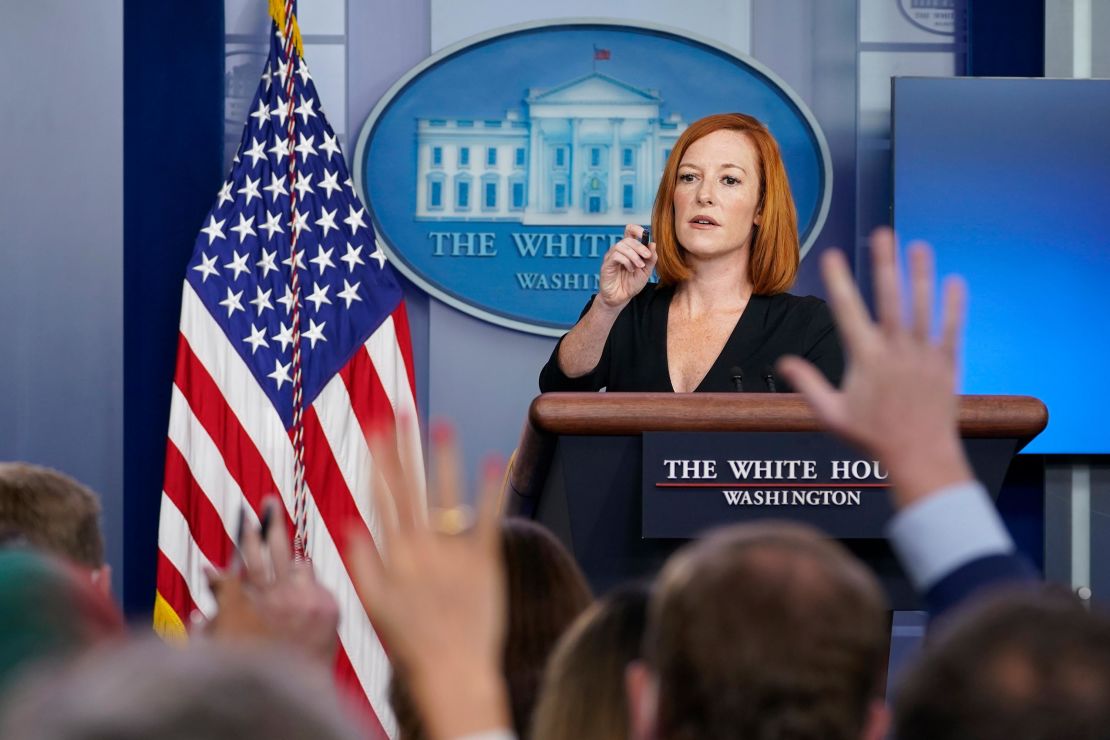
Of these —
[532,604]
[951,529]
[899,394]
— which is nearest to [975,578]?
[951,529]

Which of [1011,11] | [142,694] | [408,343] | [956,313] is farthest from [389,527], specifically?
[1011,11]

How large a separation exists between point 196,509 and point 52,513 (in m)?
2.55

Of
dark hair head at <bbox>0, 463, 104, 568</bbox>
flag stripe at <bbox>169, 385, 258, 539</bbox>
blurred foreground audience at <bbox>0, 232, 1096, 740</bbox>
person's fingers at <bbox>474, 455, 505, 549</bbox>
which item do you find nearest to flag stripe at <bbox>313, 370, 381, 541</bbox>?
flag stripe at <bbox>169, 385, 258, 539</bbox>

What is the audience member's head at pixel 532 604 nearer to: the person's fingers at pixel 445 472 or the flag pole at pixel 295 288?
the person's fingers at pixel 445 472

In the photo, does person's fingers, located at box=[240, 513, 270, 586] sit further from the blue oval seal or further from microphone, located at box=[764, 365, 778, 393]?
the blue oval seal

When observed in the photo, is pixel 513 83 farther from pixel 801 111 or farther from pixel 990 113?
pixel 990 113

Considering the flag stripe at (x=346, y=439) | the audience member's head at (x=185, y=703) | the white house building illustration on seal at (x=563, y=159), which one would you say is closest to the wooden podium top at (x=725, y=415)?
the audience member's head at (x=185, y=703)

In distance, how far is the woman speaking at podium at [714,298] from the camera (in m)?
3.05

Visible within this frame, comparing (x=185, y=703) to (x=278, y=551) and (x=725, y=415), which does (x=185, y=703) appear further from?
(x=725, y=415)

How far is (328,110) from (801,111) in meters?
1.61

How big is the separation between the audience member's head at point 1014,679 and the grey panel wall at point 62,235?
4.15 metres

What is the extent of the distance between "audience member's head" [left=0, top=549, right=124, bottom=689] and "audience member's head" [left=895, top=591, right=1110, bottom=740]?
22.0 inches

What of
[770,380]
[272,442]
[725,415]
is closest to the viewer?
[725,415]

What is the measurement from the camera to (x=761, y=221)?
3.31 metres
